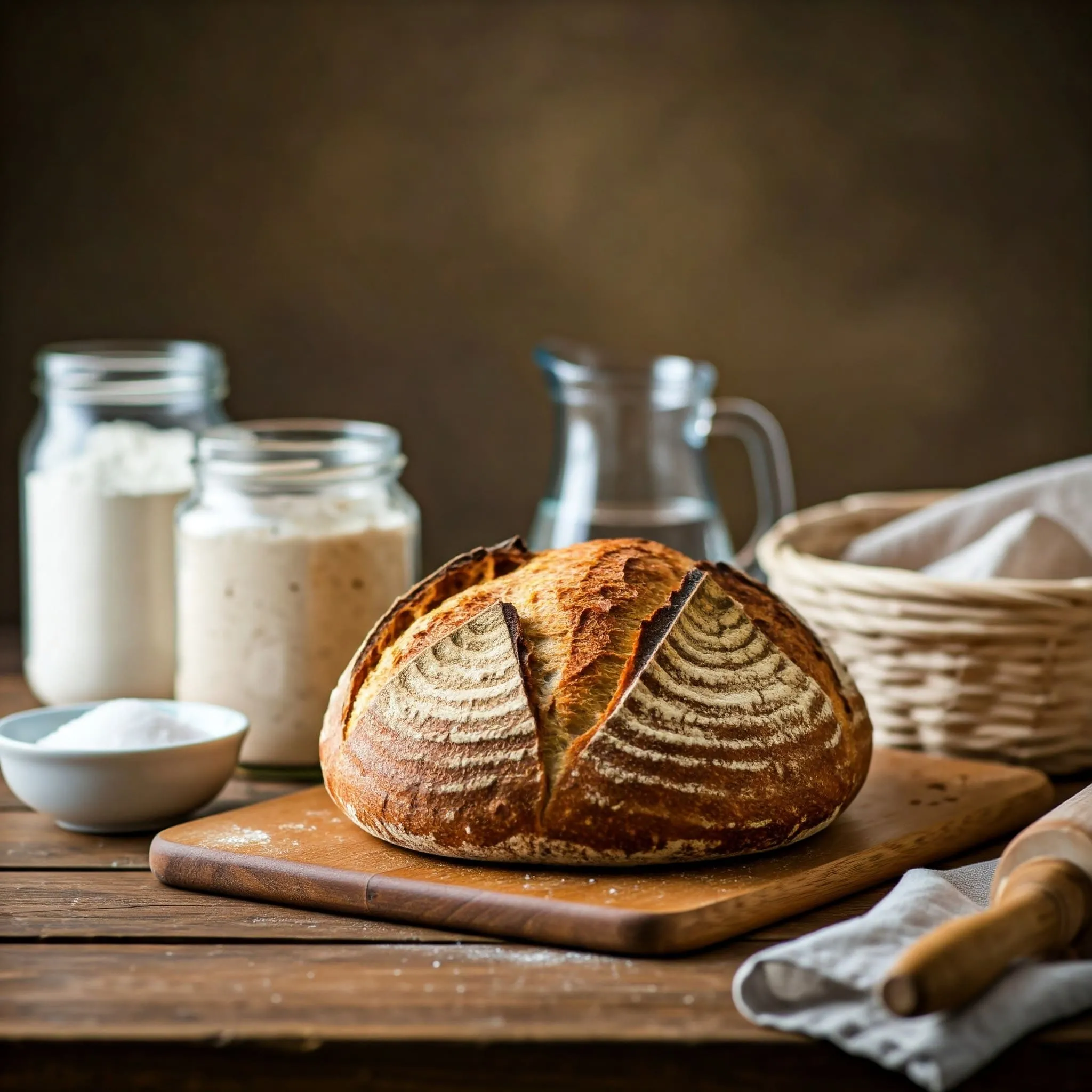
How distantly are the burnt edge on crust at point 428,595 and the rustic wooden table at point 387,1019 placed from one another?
215mm

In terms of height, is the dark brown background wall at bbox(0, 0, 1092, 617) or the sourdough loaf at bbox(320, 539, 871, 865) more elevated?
the dark brown background wall at bbox(0, 0, 1092, 617)

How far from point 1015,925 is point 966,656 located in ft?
1.61

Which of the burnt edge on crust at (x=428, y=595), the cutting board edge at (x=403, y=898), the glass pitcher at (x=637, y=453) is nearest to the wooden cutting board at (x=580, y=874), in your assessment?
the cutting board edge at (x=403, y=898)

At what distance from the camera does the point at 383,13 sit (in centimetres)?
239

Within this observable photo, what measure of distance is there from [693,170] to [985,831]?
165cm

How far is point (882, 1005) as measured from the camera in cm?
72

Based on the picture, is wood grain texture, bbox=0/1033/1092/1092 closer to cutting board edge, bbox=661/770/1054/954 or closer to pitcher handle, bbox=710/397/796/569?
cutting board edge, bbox=661/770/1054/954

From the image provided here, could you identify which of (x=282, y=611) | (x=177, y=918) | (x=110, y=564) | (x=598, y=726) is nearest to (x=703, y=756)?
(x=598, y=726)

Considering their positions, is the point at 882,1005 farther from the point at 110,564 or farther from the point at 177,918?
the point at 110,564

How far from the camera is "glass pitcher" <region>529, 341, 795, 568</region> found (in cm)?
145

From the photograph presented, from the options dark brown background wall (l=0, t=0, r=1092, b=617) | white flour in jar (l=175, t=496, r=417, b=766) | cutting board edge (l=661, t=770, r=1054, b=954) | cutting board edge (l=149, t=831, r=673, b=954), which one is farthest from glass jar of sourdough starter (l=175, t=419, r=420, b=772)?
dark brown background wall (l=0, t=0, r=1092, b=617)

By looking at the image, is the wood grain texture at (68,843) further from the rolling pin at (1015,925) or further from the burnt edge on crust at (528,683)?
the rolling pin at (1015,925)

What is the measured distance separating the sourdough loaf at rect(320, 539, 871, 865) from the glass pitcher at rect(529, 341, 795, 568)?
39 cm

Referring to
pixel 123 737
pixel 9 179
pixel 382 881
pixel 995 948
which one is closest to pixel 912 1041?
pixel 995 948
